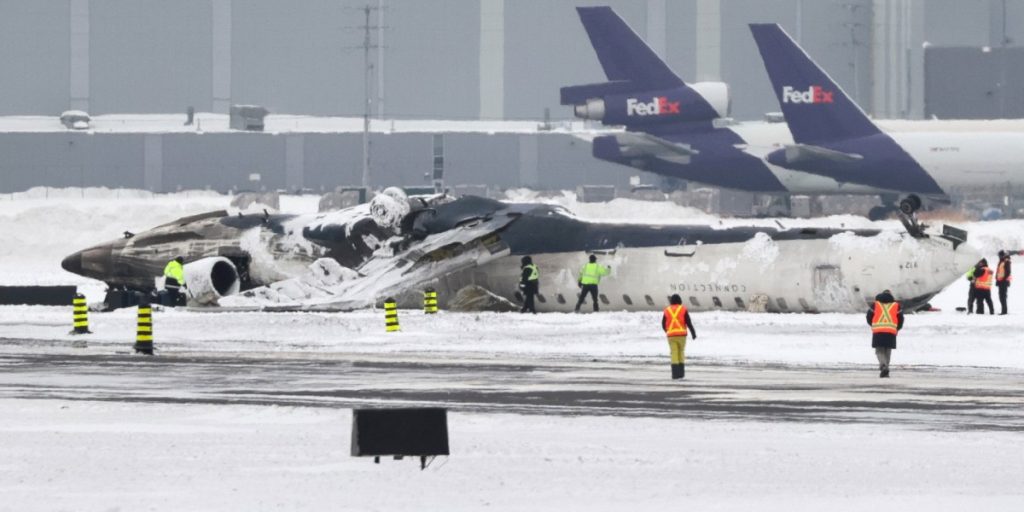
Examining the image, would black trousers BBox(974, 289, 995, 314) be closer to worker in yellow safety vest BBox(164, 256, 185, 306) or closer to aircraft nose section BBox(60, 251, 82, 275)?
worker in yellow safety vest BBox(164, 256, 185, 306)

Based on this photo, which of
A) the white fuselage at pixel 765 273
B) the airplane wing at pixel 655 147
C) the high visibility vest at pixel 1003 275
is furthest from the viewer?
the airplane wing at pixel 655 147

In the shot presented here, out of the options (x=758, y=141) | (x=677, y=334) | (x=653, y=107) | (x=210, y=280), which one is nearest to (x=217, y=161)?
(x=653, y=107)

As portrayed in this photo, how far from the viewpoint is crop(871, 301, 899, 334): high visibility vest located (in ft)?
79.2

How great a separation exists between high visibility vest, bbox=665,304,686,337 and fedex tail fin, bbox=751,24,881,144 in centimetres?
4679

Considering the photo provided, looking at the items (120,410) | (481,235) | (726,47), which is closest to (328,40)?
(726,47)

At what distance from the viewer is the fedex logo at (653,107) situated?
248 feet

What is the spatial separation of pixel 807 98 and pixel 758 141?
5.39 m

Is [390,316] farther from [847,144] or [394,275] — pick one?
[847,144]

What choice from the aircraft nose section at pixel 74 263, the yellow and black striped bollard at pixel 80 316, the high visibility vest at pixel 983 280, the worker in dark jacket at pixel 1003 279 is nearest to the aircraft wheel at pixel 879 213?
the worker in dark jacket at pixel 1003 279

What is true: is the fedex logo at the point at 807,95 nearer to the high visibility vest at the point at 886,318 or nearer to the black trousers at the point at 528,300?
the black trousers at the point at 528,300

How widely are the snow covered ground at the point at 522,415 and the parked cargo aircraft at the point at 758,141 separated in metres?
35.9

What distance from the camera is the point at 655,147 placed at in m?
74.9

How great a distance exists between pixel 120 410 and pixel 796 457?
7857mm

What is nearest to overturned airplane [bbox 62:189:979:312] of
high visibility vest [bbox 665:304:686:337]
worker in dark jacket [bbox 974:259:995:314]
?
worker in dark jacket [bbox 974:259:995:314]
